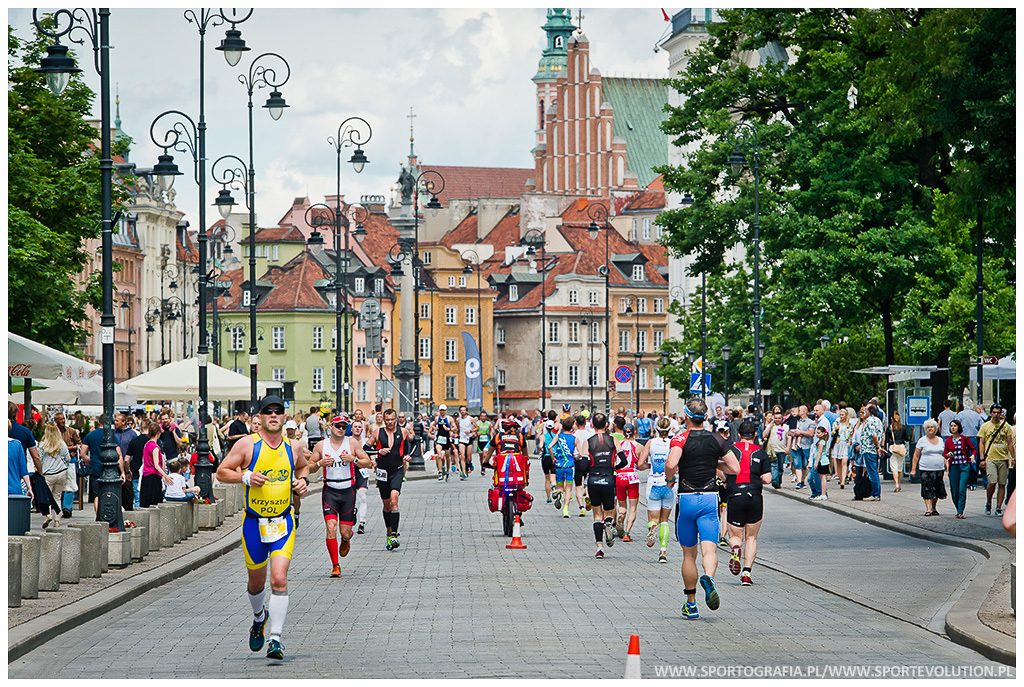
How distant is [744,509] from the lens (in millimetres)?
20500

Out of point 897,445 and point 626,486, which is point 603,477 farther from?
point 897,445

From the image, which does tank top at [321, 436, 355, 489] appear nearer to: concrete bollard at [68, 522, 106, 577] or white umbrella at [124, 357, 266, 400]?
concrete bollard at [68, 522, 106, 577]

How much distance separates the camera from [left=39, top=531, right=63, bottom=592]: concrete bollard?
61.7ft

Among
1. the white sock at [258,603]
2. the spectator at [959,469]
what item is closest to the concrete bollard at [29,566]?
the white sock at [258,603]

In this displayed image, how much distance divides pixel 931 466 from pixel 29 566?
1718 centimetres

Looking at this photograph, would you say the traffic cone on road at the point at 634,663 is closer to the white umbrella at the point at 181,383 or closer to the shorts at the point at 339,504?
the shorts at the point at 339,504

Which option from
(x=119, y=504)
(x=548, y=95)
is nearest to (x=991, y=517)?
(x=119, y=504)

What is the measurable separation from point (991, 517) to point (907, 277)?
48.7ft

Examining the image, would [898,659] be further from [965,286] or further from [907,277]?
[965,286]

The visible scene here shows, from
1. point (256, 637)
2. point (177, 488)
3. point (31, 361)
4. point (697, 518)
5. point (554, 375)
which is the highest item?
point (554, 375)

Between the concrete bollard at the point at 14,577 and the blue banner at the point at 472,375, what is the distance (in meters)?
57.8

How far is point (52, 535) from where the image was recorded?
1930cm

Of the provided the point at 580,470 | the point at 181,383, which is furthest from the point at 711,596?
the point at 181,383

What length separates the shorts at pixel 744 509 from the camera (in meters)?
20.5
